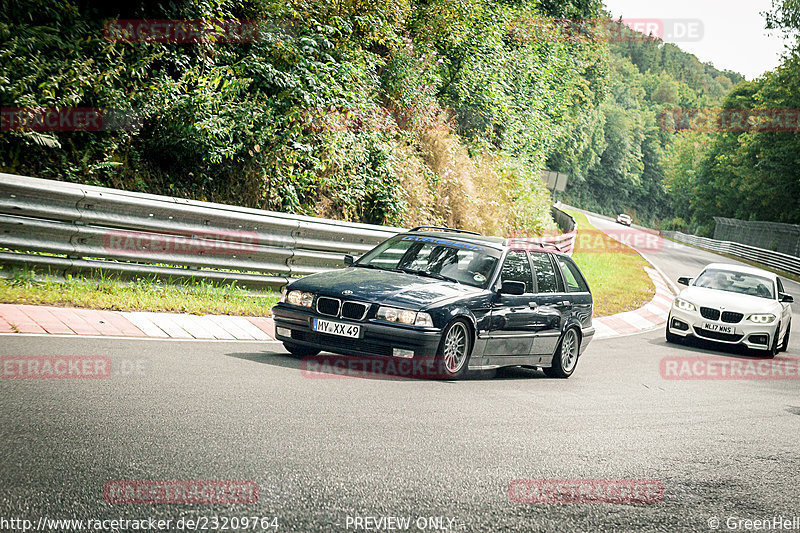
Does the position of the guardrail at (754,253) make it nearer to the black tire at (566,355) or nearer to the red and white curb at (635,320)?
the red and white curb at (635,320)

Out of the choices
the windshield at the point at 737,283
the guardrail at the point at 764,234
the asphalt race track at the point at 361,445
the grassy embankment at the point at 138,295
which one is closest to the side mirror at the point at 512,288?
the asphalt race track at the point at 361,445

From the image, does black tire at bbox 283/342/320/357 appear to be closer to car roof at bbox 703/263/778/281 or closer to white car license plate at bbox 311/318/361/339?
white car license plate at bbox 311/318/361/339

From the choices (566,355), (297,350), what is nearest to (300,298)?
(297,350)

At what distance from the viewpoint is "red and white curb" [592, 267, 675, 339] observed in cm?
1688

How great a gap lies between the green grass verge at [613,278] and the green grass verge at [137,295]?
924 cm

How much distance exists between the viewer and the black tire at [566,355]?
34.9 ft

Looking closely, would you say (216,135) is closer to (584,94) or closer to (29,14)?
(29,14)

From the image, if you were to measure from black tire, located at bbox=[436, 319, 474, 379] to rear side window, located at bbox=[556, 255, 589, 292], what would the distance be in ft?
8.48

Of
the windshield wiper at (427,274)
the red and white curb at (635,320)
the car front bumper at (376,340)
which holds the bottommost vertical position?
the red and white curb at (635,320)

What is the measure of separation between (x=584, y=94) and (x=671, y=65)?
505ft

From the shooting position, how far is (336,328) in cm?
843

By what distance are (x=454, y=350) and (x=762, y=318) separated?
29.1ft

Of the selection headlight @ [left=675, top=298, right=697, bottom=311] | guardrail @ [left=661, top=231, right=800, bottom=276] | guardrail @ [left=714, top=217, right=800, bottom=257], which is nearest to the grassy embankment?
headlight @ [left=675, top=298, right=697, bottom=311]

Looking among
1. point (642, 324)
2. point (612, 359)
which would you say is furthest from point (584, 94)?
point (612, 359)
